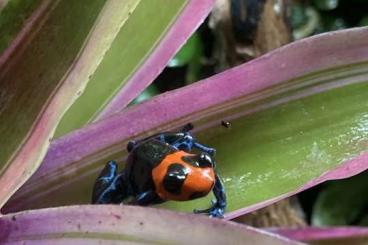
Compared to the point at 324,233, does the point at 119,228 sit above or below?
above

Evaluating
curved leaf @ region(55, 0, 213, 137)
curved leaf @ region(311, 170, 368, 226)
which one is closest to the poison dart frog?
curved leaf @ region(55, 0, 213, 137)

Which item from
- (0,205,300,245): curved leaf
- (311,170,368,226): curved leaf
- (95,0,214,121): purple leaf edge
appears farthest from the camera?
(311,170,368,226): curved leaf

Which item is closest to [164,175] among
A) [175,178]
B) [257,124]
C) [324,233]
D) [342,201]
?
[175,178]

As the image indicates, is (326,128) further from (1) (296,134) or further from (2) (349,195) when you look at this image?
(2) (349,195)

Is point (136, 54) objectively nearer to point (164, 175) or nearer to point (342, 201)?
point (164, 175)

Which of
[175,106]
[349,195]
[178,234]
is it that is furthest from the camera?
[349,195]

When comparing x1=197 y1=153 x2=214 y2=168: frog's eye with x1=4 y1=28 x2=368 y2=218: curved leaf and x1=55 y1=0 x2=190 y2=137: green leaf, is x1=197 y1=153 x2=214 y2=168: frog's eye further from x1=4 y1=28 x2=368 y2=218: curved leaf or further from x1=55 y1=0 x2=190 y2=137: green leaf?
x1=55 y1=0 x2=190 y2=137: green leaf

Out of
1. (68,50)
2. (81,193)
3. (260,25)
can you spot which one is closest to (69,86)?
(68,50)
